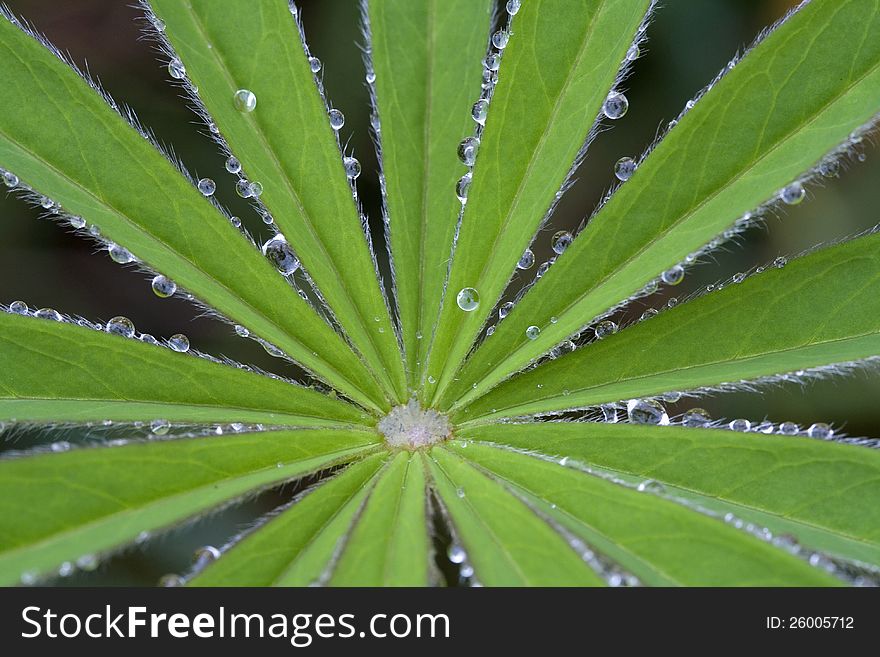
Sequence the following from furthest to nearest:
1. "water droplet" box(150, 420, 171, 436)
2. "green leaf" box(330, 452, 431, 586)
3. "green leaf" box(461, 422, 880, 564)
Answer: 1. "water droplet" box(150, 420, 171, 436)
2. "green leaf" box(461, 422, 880, 564)
3. "green leaf" box(330, 452, 431, 586)

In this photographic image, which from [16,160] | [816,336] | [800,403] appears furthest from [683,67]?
[16,160]

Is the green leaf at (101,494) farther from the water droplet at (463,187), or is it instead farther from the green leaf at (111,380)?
the water droplet at (463,187)

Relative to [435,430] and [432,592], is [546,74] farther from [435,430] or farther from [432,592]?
[432,592]

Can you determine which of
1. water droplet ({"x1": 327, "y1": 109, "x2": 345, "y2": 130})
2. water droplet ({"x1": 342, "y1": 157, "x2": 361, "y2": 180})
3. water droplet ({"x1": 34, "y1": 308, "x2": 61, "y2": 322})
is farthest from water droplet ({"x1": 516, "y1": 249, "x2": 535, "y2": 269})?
water droplet ({"x1": 34, "y1": 308, "x2": 61, "y2": 322})

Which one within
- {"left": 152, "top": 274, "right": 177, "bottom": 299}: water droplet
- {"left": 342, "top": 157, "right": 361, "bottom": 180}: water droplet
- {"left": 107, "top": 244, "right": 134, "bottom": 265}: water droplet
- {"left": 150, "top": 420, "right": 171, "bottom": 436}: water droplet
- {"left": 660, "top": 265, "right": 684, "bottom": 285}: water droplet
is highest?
{"left": 342, "top": 157, "right": 361, "bottom": 180}: water droplet

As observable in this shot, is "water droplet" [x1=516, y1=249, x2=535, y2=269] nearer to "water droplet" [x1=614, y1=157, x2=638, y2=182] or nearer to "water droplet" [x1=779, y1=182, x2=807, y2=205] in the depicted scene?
"water droplet" [x1=614, y1=157, x2=638, y2=182]

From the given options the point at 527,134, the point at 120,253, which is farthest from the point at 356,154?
the point at 120,253

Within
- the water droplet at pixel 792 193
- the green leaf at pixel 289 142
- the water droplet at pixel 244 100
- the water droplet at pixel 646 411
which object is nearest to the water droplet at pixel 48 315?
the green leaf at pixel 289 142
